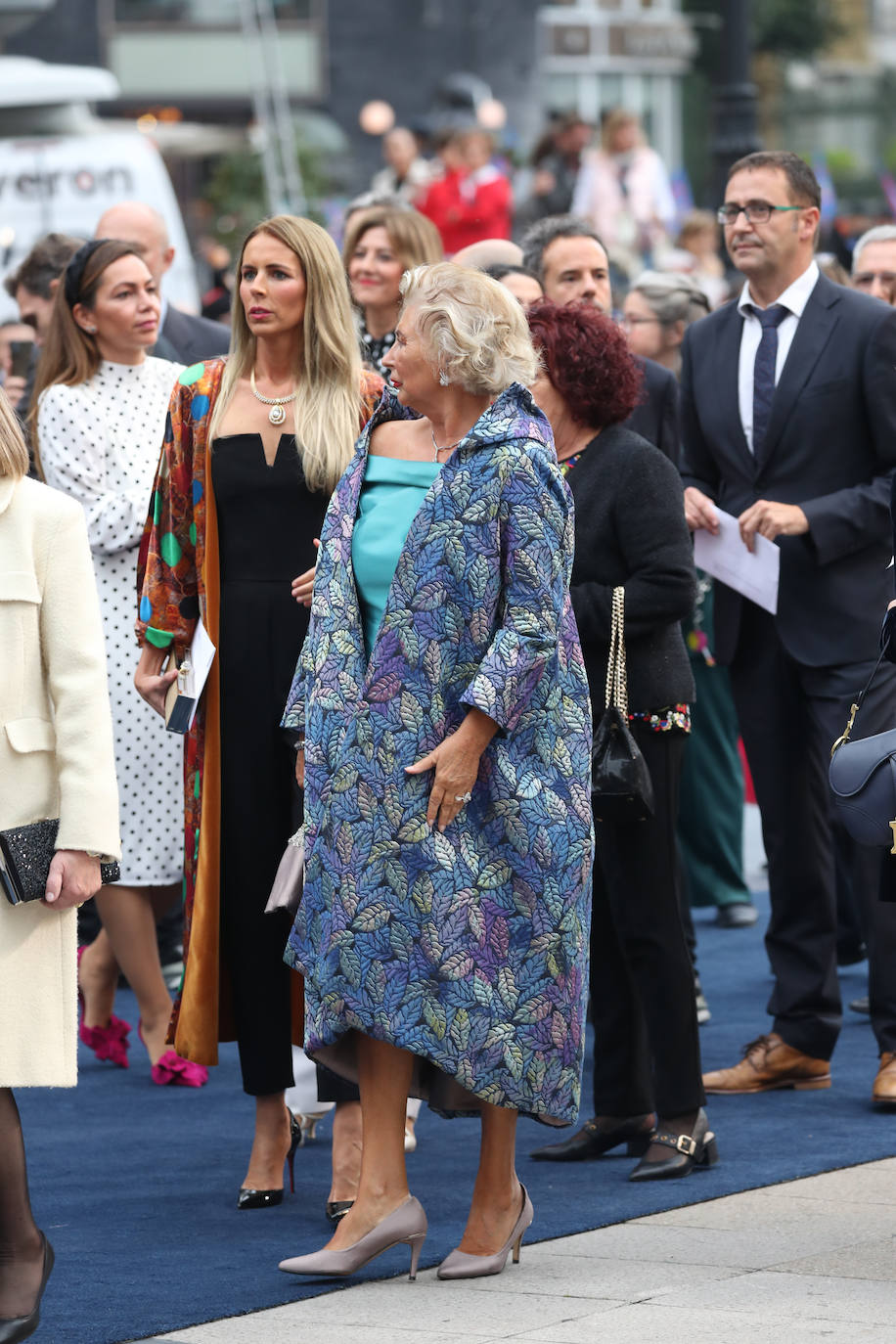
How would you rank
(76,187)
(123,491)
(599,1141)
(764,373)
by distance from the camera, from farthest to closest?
(76,187) → (123,491) → (764,373) → (599,1141)

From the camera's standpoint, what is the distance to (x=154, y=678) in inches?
237

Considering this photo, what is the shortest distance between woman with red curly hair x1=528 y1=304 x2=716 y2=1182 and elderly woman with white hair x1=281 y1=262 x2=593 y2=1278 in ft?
2.51

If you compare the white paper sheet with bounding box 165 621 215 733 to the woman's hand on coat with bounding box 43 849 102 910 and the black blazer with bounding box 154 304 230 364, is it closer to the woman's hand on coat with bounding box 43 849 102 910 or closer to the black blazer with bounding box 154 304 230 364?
the woman's hand on coat with bounding box 43 849 102 910

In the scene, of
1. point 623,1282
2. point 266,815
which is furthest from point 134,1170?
point 623,1282

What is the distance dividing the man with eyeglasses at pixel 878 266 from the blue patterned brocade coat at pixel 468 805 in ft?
13.2

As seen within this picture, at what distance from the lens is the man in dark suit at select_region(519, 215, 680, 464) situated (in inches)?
288

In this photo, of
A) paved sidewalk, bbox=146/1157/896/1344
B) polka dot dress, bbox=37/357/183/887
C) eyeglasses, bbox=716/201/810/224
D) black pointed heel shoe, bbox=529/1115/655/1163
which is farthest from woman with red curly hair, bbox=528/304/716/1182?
polka dot dress, bbox=37/357/183/887

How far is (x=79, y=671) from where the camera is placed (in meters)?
4.60

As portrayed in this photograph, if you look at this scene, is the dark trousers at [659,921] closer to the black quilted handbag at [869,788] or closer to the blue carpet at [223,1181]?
the blue carpet at [223,1181]

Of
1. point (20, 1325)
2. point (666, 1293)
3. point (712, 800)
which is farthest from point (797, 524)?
point (20, 1325)

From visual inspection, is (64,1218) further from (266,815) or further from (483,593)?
(483,593)

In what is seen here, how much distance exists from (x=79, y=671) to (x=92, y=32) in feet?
120

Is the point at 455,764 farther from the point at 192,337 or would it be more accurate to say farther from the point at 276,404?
the point at 192,337

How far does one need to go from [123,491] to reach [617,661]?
2028 mm
